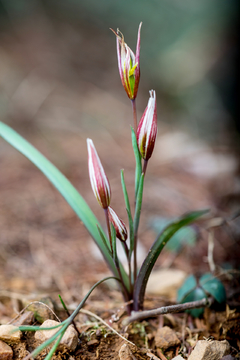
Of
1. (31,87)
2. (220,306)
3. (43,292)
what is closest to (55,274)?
(43,292)

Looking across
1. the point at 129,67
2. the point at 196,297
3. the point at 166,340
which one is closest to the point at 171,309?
the point at 166,340

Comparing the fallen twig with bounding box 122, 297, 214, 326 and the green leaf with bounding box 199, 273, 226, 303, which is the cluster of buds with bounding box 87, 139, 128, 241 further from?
the green leaf with bounding box 199, 273, 226, 303

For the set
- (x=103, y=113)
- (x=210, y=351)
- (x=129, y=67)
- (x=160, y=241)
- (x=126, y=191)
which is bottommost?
(x=210, y=351)

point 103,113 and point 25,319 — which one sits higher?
point 103,113

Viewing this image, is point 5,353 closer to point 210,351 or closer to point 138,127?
point 210,351

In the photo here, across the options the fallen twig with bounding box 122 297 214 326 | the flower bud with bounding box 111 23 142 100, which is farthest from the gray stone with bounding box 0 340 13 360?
the flower bud with bounding box 111 23 142 100

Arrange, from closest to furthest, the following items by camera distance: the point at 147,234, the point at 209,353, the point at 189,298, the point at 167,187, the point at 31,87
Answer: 1. the point at 209,353
2. the point at 189,298
3. the point at 147,234
4. the point at 167,187
5. the point at 31,87

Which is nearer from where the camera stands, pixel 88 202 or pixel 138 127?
pixel 138 127

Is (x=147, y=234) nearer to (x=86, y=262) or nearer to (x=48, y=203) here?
(x=86, y=262)

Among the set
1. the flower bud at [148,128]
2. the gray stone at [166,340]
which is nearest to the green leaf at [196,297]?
the gray stone at [166,340]
